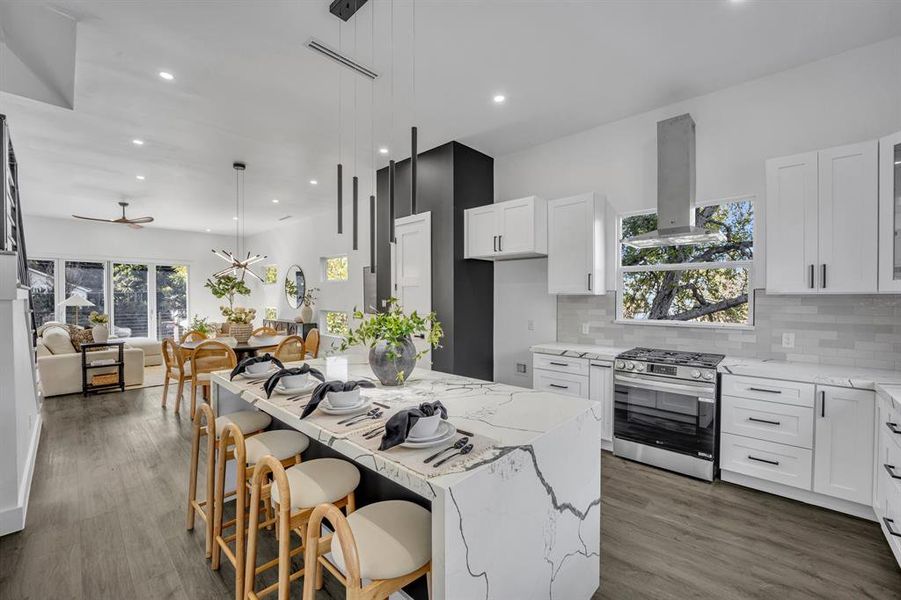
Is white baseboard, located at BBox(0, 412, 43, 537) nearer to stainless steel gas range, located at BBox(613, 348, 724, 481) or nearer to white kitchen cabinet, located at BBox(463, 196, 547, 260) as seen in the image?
white kitchen cabinet, located at BBox(463, 196, 547, 260)

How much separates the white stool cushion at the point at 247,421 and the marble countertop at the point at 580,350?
241 cm

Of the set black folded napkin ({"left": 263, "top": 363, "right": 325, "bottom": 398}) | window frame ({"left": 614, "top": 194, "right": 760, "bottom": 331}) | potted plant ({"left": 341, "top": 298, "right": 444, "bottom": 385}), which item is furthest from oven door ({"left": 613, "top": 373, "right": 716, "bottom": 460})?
black folded napkin ({"left": 263, "top": 363, "right": 325, "bottom": 398})

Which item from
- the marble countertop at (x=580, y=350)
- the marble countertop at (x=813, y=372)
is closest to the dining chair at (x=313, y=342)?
the marble countertop at (x=580, y=350)

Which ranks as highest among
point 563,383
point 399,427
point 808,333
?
point 808,333

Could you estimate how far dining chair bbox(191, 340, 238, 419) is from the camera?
4.61 m

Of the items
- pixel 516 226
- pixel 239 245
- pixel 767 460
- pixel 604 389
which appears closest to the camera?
pixel 767 460

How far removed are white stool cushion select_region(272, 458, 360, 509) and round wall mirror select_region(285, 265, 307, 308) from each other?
7023 millimetres

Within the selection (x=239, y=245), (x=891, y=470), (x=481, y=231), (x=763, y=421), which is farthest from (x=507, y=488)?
(x=239, y=245)

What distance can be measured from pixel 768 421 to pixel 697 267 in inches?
53.6

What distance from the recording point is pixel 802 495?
2.66 metres

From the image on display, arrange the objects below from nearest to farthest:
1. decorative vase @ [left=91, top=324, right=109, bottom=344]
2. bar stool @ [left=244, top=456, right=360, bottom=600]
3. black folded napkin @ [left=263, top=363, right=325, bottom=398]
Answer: bar stool @ [left=244, top=456, right=360, bottom=600], black folded napkin @ [left=263, top=363, right=325, bottom=398], decorative vase @ [left=91, top=324, right=109, bottom=344]

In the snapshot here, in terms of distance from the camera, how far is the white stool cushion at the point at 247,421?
7.54 ft

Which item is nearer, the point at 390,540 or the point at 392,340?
the point at 390,540

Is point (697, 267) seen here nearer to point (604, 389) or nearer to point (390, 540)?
point (604, 389)
